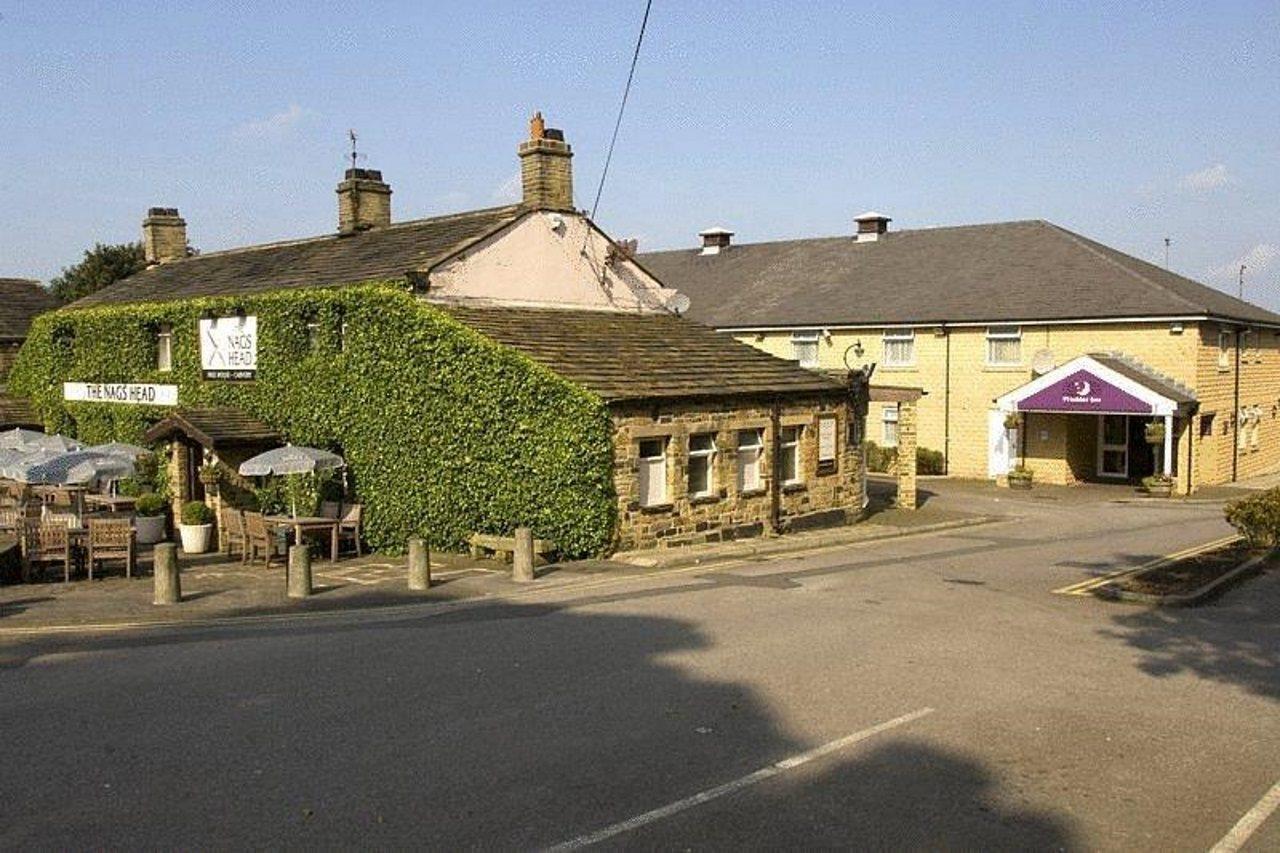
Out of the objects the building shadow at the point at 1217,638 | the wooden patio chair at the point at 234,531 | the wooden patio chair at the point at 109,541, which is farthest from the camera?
the wooden patio chair at the point at 234,531

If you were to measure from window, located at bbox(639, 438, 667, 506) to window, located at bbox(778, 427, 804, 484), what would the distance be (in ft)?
13.3

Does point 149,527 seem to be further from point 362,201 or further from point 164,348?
point 362,201

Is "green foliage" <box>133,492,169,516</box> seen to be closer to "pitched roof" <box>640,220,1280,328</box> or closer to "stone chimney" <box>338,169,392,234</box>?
"stone chimney" <box>338,169,392,234</box>

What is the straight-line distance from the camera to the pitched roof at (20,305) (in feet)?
128

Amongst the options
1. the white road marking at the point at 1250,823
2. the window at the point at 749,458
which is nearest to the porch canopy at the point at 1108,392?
→ the window at the point at 749,458

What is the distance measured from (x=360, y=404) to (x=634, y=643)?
39.2 ft

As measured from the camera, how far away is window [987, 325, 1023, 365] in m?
36.4

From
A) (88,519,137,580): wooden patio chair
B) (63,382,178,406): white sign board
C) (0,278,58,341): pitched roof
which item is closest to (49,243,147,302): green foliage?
(0,278,58,341): pitched roof

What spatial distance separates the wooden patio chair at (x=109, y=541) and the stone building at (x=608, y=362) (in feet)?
15.3

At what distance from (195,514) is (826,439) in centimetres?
1313

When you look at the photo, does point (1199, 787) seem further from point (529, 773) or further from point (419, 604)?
point (419, 604)

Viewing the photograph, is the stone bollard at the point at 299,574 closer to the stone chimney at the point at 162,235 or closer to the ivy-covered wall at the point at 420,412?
the ivy-covered wall at the point at 420,412

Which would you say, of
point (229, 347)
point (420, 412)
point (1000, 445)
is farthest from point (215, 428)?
point (1000, 445)

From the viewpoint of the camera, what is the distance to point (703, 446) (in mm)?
21859
